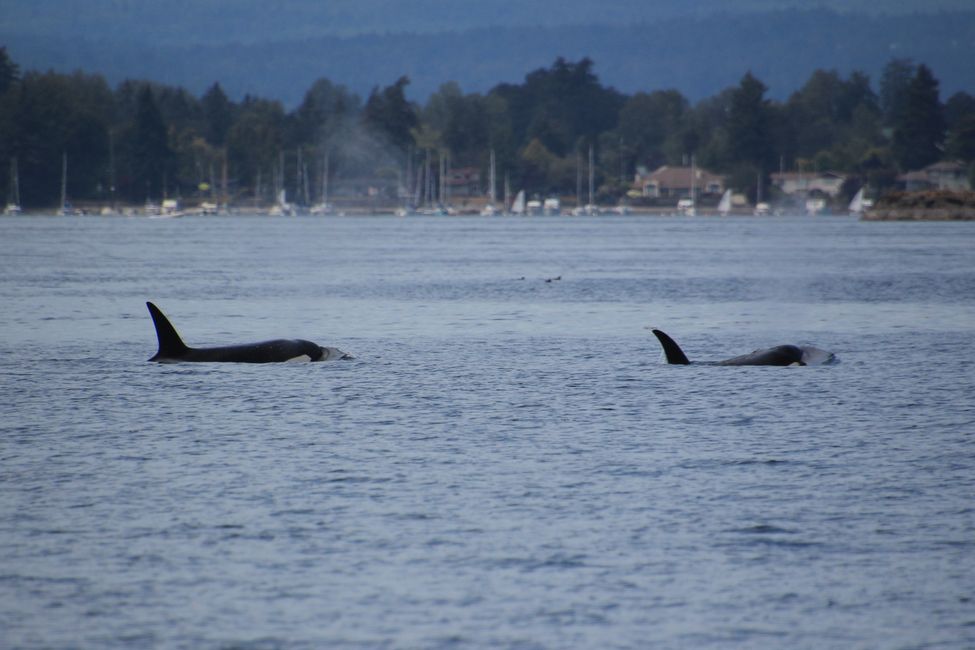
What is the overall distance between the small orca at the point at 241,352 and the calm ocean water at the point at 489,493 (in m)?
0.50

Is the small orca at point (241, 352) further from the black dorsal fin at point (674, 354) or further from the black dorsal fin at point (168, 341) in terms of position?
the black dorsal fin at point (674, 354)

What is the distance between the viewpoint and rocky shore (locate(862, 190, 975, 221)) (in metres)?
183

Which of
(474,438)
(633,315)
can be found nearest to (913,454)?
(474,438)

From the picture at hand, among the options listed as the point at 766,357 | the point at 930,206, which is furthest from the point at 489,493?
the point at 930,206

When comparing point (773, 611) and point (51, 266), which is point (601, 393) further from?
point (51, 266)

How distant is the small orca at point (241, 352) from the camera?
30.7m

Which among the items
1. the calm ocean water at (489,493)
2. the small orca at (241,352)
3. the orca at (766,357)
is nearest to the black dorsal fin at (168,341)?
the small orca at (241,352)

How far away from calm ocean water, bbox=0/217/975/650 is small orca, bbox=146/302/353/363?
1.63ft

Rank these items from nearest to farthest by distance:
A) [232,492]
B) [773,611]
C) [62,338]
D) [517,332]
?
[773,611], [232,492], [62,338], [517,332]

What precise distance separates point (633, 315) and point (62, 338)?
1795 centimetres

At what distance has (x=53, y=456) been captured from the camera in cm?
1988

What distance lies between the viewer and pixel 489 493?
17422 mm

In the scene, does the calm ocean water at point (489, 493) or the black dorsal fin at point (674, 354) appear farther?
the black dorsal fin at point (674, 354)

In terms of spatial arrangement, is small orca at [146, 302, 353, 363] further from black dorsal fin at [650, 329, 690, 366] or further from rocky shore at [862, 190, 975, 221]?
rocky shore at [862, 190, 975, 221]
